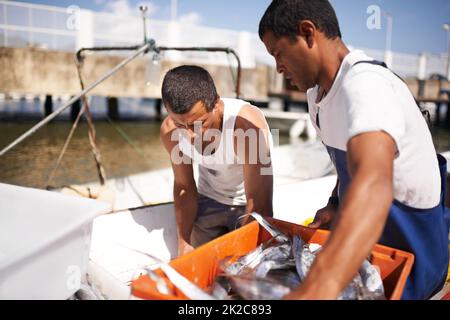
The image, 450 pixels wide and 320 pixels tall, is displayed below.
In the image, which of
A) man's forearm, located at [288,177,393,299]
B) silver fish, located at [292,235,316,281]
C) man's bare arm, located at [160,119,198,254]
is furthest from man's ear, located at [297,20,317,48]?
man's bare arm, located at [160,119,198,254]

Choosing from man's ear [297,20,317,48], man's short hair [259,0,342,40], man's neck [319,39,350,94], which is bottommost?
man's neck [319,39,350,94]

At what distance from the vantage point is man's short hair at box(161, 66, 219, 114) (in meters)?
2.18

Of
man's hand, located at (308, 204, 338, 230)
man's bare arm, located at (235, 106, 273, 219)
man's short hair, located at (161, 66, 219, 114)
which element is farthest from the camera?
man's bare arm, located at (235, 106, 273, 219)

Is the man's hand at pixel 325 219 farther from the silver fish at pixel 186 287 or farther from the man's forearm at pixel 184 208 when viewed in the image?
the man's forearm at pixel 184 208

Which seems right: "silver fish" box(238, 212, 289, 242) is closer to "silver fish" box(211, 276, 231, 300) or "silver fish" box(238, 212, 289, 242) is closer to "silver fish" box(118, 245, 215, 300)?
"silver fish" box(211, 276, 231, 300)

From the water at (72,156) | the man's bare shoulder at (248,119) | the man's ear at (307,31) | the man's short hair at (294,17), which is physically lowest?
the water at (72,156)

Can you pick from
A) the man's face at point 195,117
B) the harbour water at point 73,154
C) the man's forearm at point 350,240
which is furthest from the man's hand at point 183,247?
the harbour water at point 73,154

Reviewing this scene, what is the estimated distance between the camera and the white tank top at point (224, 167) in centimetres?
251

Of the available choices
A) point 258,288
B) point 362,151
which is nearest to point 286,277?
point 258,288

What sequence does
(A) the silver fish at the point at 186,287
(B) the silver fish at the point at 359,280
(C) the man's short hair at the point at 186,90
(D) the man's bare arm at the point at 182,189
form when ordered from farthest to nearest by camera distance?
(D) the man's bare arm at the point at 182,189 < (C) the man's short hair at the point at 186,90 < (B) the silver fish at the point at 359,280 < (A) the silver fish at the point at 186,287
